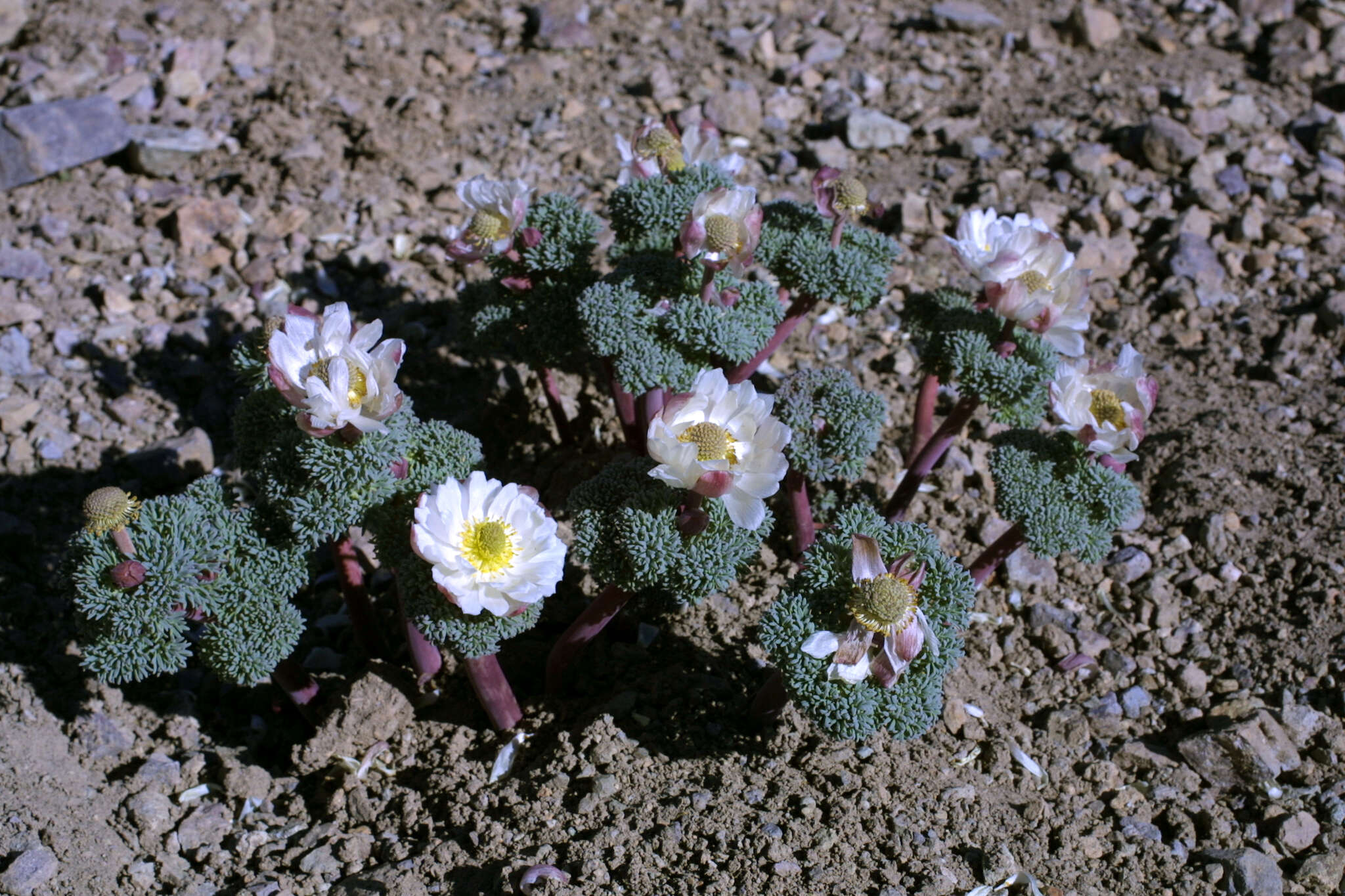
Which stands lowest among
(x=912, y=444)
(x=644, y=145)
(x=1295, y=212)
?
(x=912, y=444)

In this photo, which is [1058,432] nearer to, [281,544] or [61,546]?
[281,544]

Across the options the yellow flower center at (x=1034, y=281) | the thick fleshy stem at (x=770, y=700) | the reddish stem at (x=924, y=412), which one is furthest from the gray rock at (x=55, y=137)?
the yellow flower center at (x=1034, y=281)

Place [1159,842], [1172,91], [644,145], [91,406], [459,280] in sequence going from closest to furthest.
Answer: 1. [1159,842]
2. [644,145]
3. [91,406]
4. [459,280]
5. [1172,91]

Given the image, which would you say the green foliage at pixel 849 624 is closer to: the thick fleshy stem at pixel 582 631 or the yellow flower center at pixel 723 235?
the thick fleshy stem at pixel 582 631

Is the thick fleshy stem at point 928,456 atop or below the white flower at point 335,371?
below

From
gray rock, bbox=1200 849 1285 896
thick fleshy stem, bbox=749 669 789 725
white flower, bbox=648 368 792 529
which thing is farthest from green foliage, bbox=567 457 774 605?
gray rock, bbox=1200 849 1285 896

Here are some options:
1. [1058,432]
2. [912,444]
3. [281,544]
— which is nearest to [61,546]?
[281,544]

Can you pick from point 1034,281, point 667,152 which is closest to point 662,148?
point 667,152
